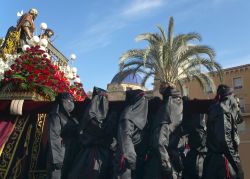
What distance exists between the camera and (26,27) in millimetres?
11297

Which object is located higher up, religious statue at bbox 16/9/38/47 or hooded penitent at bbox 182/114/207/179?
religious statue at bbox 16/9/38/47

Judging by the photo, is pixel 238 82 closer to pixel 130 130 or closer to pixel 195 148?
pixel 195 148

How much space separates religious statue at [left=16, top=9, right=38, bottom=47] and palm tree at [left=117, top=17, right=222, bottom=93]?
760cm

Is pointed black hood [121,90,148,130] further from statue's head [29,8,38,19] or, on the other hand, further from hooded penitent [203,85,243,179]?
statue's head [29,8,38,19]

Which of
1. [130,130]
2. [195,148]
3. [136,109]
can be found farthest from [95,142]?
[195,148]

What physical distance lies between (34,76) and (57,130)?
6.46 feet

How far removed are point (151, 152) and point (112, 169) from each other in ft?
2.61

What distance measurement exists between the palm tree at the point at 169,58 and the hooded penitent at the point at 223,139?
11.4m

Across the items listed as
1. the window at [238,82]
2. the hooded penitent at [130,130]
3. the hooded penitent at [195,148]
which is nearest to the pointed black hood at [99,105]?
the hooded penitent at [130,130]

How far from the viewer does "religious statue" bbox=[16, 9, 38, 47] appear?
11281 mm

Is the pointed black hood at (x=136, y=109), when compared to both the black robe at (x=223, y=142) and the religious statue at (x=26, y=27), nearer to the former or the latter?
the black robe at (x=223, y=142)

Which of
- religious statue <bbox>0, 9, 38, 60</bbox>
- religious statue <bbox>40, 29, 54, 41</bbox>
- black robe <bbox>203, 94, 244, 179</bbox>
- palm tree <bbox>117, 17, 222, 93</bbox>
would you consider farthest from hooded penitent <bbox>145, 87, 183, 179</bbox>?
palm tree <bbox>117, 17, 222, 93</bbox>

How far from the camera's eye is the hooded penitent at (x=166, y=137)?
611 centimetres

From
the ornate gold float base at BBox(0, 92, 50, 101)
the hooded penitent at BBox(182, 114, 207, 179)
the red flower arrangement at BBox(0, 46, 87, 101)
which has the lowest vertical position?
the hooded penitent at BBox(182, 114, 207, 179)
